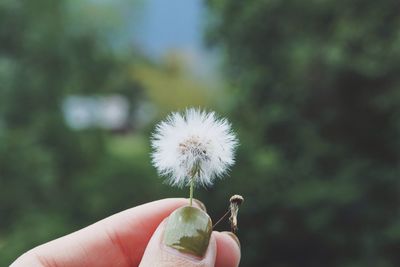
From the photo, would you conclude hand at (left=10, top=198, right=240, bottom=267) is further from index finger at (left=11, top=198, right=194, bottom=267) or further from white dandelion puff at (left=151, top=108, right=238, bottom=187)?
white dandelion puff at (left=151, top=108, right=238, bottom=187)

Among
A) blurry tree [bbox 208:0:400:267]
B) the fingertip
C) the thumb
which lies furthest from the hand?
blurry tree [bbox 208:0:400:267]

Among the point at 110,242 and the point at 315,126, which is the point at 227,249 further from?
the point at 315,126

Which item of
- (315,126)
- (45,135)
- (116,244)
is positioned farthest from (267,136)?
(116,244)

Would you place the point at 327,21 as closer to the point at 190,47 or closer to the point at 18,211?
the point at 18,211

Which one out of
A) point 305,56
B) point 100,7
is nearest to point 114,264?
point 305,56

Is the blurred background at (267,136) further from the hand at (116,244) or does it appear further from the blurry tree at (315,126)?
the hand at (116,244)

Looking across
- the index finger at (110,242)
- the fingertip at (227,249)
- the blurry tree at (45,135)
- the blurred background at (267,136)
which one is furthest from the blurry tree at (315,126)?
the fingertip at (227,249)

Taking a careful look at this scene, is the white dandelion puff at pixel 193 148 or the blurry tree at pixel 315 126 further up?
the blurry tree at pixel 315 126
